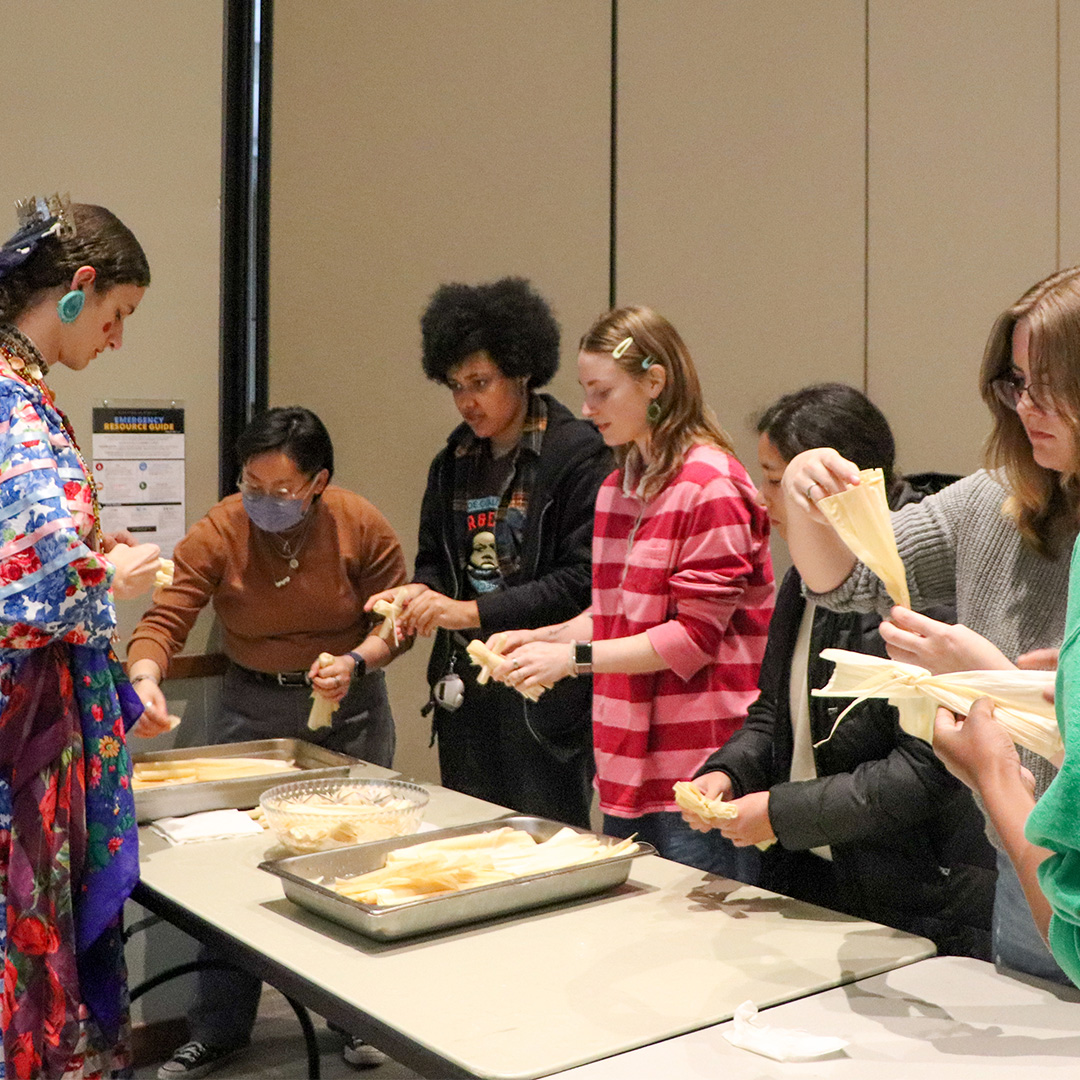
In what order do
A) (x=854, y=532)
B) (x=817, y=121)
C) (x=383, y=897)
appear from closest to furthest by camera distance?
(x=854, y=532)
(x=383, y=897)
(x=817, y=121)

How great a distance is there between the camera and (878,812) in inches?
73.0

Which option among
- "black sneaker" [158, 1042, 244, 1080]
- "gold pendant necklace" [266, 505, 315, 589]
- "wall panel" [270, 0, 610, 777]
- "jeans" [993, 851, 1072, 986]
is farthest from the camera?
"wall panel" [270, 0, 610, 777]

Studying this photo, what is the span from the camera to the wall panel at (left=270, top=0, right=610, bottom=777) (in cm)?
407

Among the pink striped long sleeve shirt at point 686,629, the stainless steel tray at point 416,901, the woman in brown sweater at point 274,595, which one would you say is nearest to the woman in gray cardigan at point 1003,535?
the stainless steel tray at point 416,901

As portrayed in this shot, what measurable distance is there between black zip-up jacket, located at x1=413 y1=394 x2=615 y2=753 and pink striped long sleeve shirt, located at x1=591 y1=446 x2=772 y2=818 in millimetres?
418

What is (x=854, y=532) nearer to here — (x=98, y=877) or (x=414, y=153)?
(x=98, y=877)

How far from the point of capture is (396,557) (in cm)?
342

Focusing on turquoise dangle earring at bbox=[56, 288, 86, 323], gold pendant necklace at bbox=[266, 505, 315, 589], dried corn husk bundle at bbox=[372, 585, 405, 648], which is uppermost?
turquoise dangle earring at bbox=[56, 288, 86, 323]

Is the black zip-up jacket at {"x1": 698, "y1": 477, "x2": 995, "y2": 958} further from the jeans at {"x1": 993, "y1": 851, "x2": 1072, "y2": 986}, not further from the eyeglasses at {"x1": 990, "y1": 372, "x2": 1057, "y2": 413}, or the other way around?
the eyeglasses at {"x1": 990, "y1": 372, "x2": 1057, "y2": 413}

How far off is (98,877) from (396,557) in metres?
1.49

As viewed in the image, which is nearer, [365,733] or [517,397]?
[517,397]

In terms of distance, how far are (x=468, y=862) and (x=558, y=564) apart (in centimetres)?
134

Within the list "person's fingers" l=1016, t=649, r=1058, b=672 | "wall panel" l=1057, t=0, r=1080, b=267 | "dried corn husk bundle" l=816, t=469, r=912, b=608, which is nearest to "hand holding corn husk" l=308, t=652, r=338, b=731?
"dried corn husk bundle" l=816, t=469, r=912, b=608

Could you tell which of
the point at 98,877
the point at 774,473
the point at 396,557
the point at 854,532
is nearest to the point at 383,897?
the point at 98,877
